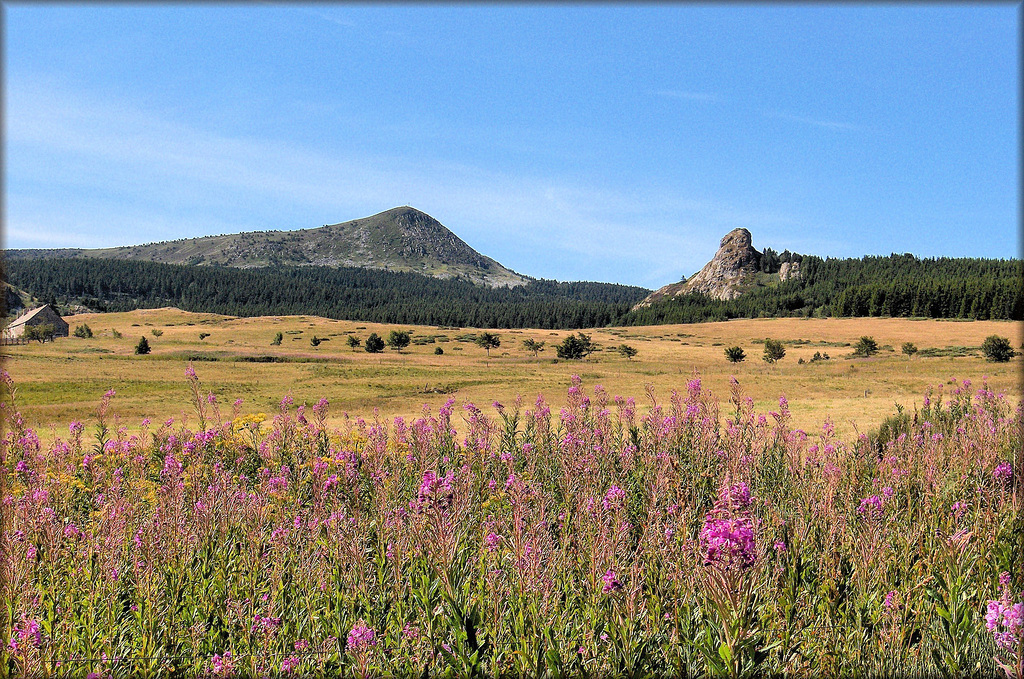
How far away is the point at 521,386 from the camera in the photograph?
41.5m

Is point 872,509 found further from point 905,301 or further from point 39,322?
point 905,301

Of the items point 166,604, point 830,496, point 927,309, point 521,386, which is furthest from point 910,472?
point 927,309

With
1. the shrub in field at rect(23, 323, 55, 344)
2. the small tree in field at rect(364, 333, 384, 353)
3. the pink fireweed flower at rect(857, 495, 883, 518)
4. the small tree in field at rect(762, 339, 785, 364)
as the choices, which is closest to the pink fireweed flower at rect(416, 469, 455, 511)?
the pink fireweed flower at rect(857, 495, 883, 518)

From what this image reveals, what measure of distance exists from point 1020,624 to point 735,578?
1.69m

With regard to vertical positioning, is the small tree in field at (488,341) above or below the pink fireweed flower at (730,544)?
below

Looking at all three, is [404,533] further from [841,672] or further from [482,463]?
[482,463]

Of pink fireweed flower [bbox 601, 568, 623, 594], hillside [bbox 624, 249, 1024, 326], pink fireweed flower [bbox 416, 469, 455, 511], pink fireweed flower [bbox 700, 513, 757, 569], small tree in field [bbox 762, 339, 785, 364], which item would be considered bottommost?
small tree in field [bbox 762, 339, 785, 364]

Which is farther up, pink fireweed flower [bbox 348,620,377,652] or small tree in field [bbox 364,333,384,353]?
pink fireweed flower [bbox 348,620,377,652]

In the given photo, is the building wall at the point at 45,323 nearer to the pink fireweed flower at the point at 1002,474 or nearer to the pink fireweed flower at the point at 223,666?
the pink fireweed flower at the point at 223,666

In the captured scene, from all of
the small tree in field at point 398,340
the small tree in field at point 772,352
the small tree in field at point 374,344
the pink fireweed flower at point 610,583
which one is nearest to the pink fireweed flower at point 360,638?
the pink fireweed flower at point 610,583

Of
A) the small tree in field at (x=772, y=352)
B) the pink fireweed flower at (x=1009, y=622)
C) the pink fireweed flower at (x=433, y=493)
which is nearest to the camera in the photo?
the pink fireweed flower at (x=1009, y=622)

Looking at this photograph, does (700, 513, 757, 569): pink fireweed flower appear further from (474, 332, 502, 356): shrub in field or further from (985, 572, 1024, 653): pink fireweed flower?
(474, 332, 502, 356): shrub in field

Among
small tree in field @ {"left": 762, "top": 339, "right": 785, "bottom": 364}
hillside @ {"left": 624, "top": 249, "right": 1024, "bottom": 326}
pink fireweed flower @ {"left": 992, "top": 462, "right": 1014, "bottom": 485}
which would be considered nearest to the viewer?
pink fireweed flower @ {"left": 992, "top": 462, "right": 1014, "bottom": 485}

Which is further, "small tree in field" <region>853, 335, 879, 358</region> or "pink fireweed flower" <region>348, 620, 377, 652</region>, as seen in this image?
"small tree in field" <region>853, 335, 879, 358</region>
